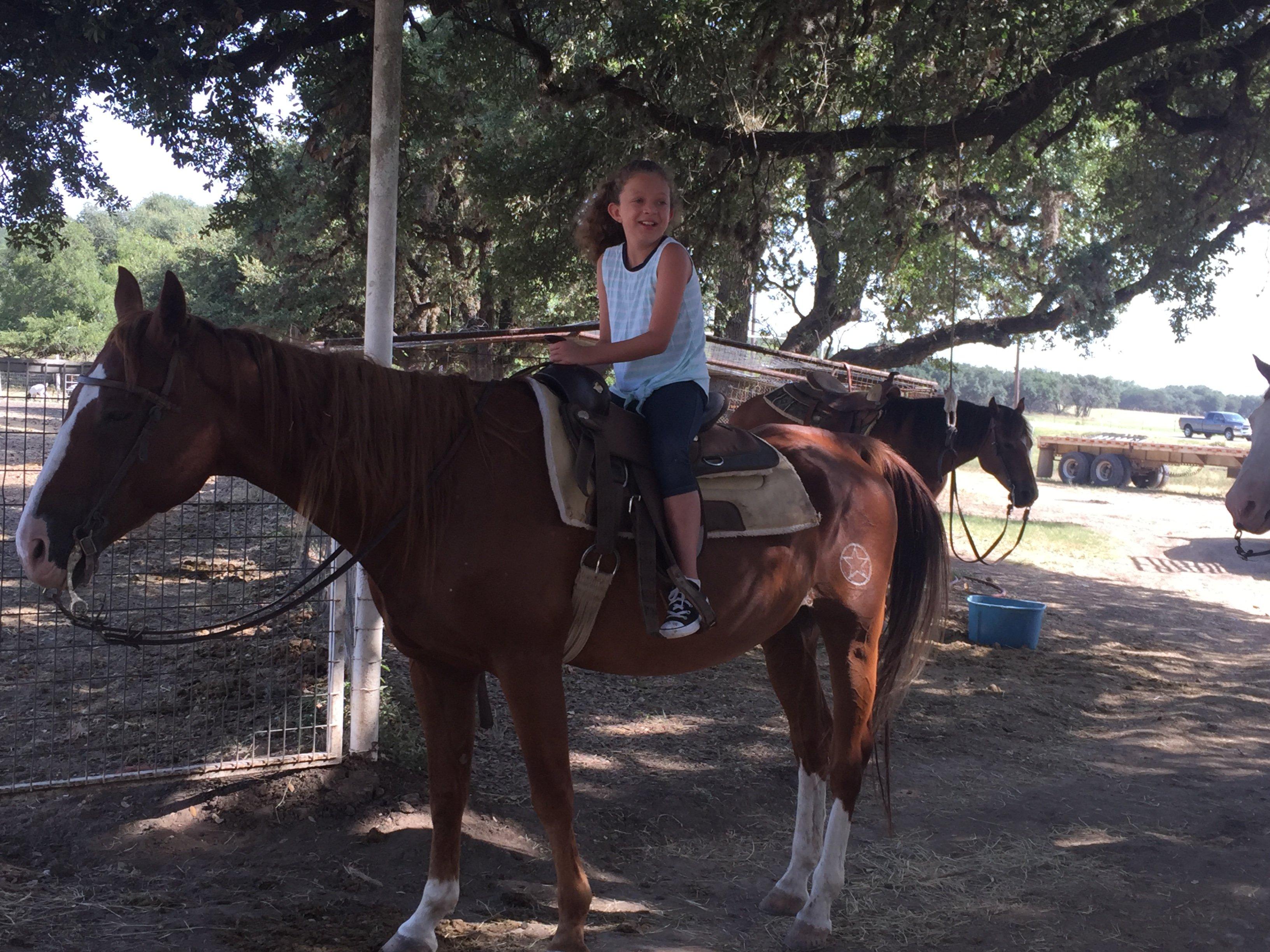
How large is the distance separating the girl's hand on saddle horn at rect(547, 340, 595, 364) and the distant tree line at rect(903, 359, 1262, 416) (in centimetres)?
6488

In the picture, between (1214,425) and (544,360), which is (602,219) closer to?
(544,360)

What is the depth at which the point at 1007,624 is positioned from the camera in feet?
27.8

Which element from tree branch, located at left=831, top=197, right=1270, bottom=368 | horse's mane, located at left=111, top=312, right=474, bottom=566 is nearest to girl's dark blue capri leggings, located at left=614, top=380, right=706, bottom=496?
horse's mane, located at left=111, top=312, right=474, bottom=566

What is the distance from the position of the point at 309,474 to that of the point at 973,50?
635cm

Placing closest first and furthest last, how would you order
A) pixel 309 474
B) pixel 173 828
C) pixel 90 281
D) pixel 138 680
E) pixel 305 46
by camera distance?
1. pixel 309 474
2. pixel 173 828
3. pixel 138 680
4. pixel 305 46
5. pixel 90 281

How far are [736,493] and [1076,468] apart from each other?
28916 millimetres

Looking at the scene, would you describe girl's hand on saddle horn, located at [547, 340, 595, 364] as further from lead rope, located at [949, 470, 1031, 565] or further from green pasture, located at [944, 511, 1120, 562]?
green pasture, located at [944, 511, 1120, 562]

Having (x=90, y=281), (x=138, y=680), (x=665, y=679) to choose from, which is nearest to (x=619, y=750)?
(x=665, y=679)

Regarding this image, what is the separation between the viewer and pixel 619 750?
5328 mm

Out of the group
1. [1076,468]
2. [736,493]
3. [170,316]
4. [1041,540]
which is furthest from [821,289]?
[1076,468]

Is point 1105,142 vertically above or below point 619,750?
above

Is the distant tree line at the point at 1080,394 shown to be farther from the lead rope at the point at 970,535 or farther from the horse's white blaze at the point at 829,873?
the horse's white blaze at the point at 829,873

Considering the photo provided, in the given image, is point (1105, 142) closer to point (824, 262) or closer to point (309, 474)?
point (824, 262)

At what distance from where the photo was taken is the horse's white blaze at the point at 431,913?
3010 millimetres
